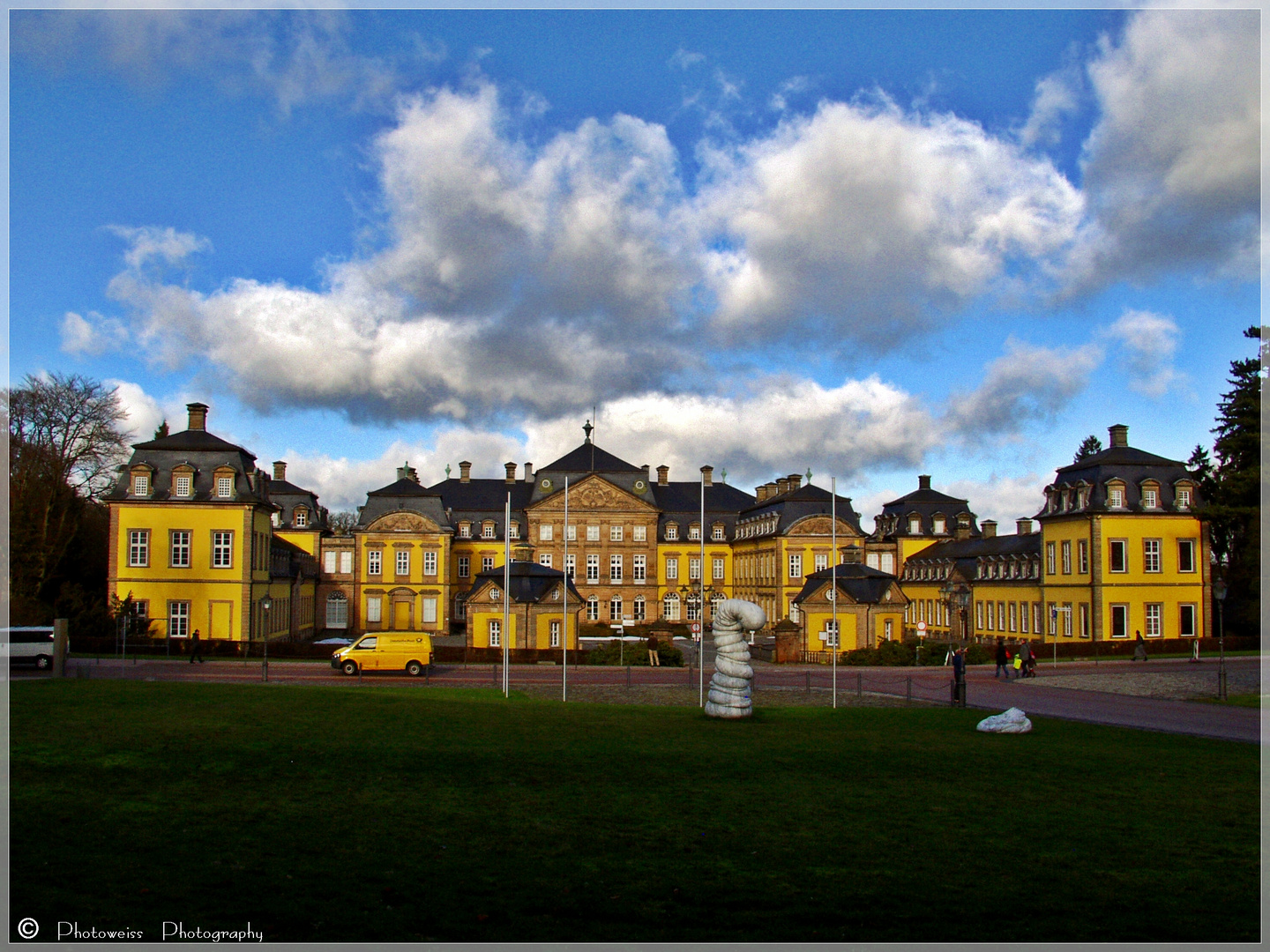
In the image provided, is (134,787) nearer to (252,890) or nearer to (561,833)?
(252,890)

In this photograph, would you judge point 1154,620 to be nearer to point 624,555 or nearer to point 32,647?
point 624,555

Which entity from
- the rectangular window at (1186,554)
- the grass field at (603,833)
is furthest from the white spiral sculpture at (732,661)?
the rectangular window at (1186,554)

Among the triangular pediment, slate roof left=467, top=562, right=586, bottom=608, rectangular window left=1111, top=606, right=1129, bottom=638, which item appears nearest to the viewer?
slate roof left=467, top=562, right=586, bottom=608

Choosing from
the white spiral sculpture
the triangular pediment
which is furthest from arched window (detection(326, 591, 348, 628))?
the white spiral sculpture

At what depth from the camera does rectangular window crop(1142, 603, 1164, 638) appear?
2082 inches

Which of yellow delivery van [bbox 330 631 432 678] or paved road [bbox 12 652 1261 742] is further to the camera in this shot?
yellow delivery van [bbox 330 631 432 678]

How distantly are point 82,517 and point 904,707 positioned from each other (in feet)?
155

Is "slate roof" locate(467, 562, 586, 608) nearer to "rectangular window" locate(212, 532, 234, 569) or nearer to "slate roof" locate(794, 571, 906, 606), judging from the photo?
"slate roof" locate(794, 571, 906, 606)

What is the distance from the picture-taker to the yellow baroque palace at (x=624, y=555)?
48.7 meters

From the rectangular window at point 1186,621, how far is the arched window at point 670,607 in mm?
37501

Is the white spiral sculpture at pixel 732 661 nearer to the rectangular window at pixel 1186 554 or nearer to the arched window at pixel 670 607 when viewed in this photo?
the rectangular window at pixel 1186 554

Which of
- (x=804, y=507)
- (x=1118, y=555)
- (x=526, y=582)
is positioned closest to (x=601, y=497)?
(x=804, y=507)

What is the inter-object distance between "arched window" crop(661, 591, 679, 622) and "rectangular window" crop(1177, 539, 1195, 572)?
38016 millimetres

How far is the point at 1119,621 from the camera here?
52.4 metres
